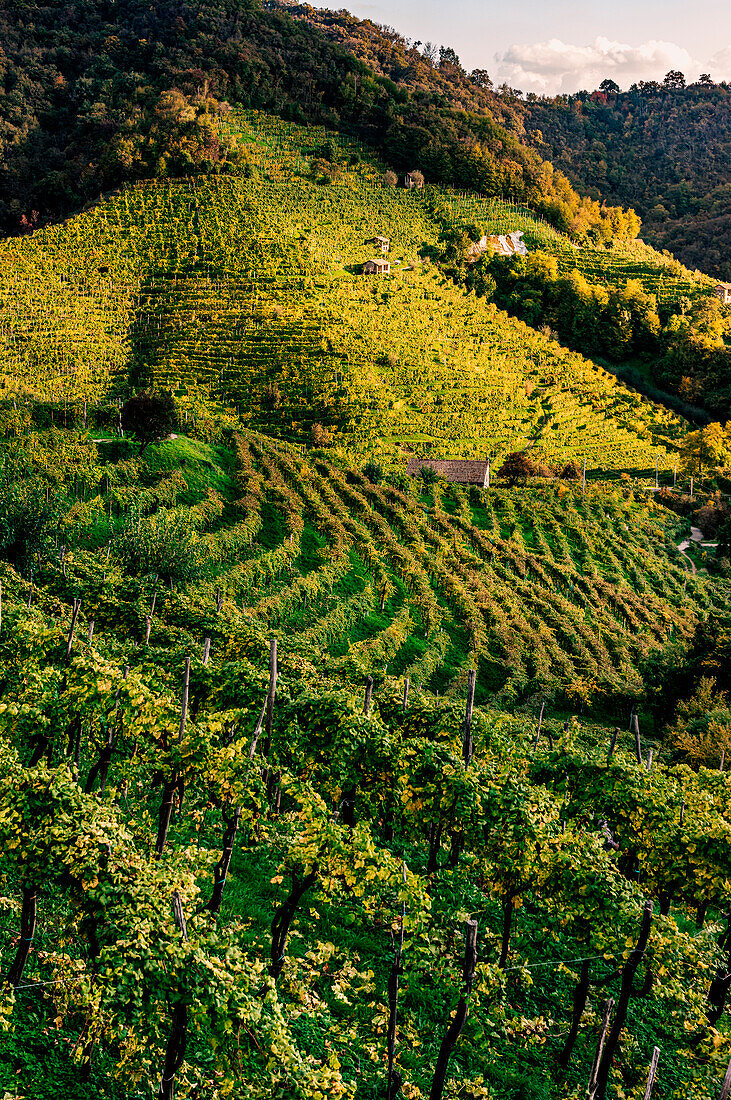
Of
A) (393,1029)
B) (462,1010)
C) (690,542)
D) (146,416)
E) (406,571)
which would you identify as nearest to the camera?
(462,1010)

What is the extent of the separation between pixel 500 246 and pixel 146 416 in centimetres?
6688

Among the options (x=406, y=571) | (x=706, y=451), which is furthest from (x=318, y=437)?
(x=706, y=451)

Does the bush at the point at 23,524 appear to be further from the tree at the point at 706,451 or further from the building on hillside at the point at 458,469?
the tree at the point at 706,451

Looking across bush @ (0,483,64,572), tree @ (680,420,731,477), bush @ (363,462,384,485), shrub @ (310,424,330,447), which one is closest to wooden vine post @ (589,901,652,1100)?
bush @ (0,483,64,572)

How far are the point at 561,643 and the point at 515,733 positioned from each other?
599 inches

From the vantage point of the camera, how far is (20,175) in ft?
287

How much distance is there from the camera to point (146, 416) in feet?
116

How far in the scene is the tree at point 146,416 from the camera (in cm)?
3538

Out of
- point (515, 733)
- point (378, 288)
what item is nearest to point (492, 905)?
point (515, 733)

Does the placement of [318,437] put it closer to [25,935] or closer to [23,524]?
[23,524]

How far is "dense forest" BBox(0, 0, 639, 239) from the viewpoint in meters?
80.1

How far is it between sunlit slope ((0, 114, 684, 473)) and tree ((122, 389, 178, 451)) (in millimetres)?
11269

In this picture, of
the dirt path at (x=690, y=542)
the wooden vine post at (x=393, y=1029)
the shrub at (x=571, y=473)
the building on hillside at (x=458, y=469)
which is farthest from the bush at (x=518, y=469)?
the wooden vine post at (x=393, y=1029)

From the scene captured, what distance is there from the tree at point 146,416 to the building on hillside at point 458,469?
610 inches
